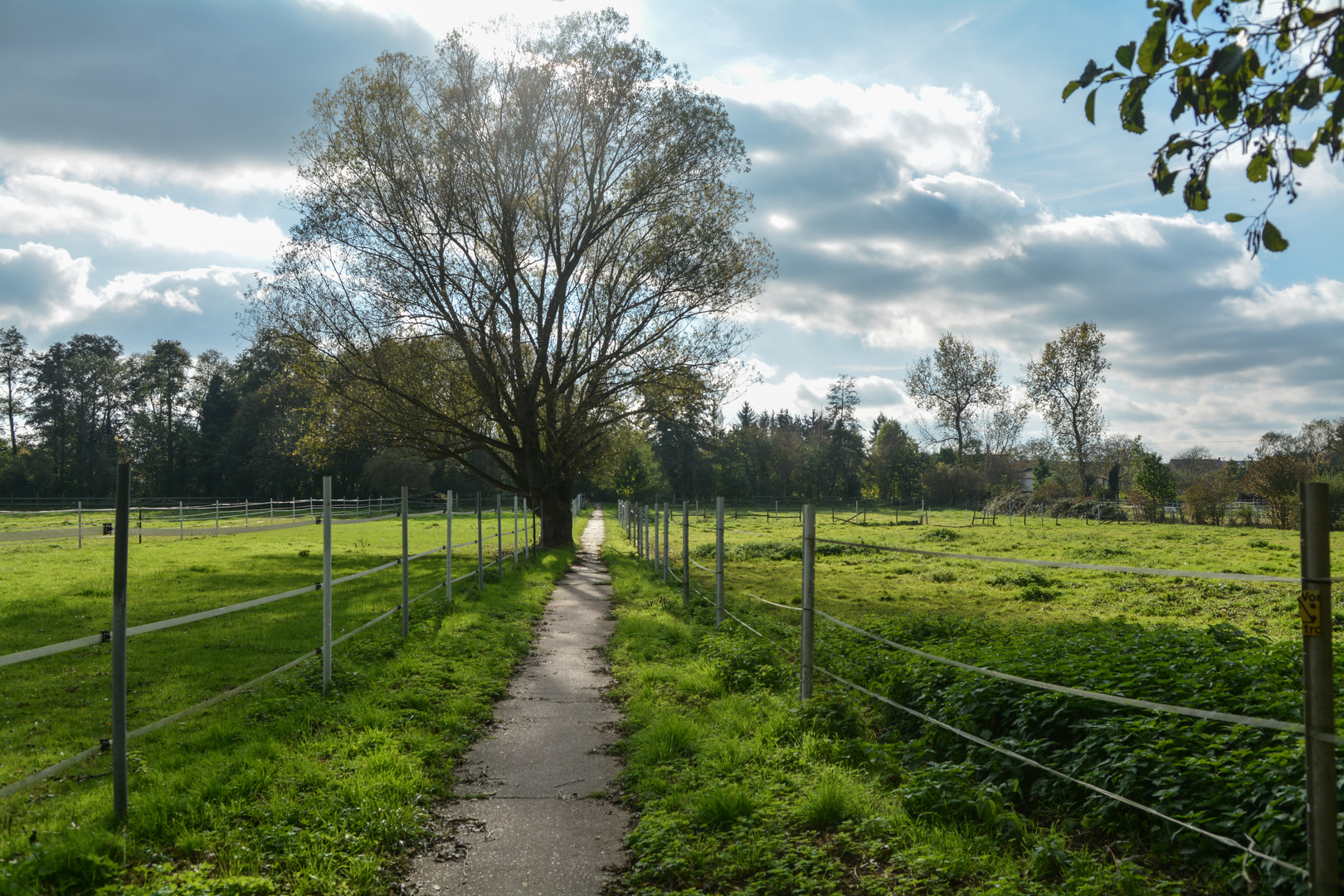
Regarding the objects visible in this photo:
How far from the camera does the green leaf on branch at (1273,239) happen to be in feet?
8.55

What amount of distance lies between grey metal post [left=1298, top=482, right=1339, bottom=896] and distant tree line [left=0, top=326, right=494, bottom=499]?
206 feet

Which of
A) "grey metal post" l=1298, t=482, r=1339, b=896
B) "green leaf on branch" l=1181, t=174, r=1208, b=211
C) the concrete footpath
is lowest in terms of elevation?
the concrete footpath

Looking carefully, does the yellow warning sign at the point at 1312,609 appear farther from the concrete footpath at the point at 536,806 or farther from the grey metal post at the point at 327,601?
the grey metal post at the point at 327,601

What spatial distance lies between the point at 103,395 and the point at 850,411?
76536 millimetres

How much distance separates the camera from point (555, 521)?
24.0 metres

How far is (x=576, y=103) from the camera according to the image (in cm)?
2005

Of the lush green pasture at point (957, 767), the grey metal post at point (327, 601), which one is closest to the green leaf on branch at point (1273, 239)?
the lush green pasture at point (957, 767)

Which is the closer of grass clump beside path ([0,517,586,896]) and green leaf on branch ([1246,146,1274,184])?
green leaf on branch ([1246,146,1274,184])

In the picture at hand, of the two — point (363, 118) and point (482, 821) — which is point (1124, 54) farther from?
point (363, 118)

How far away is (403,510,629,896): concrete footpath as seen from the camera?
11.7 ft

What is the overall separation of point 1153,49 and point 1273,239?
0.76 metres

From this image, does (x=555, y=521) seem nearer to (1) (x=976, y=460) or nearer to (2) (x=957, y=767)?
(2) (x=957, y=767)

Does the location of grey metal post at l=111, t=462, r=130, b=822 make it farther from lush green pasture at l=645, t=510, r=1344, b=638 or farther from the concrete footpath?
lush green pasture at l=645, t=510, r=1344, b=638

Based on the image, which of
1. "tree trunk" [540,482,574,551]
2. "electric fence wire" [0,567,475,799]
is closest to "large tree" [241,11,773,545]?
"tree trunk" [540,482,574,551]
